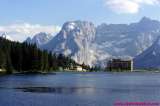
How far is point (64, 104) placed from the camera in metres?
80.1

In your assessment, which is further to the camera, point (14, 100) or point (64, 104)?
point (14, 100)

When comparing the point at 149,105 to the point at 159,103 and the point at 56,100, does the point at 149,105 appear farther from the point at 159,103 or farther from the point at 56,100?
the point at 56,100

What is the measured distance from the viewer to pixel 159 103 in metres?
80.5

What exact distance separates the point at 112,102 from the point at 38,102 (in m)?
13.6

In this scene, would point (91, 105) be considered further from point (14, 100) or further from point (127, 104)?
point (14, 100)

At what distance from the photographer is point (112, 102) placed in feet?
275

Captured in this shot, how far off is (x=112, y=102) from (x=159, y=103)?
872 cm

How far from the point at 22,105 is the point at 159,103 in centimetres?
2401

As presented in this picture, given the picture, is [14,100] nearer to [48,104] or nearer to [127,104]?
[48,104]

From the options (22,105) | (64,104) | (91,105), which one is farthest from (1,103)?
(91,105)

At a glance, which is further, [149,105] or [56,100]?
[56,100]

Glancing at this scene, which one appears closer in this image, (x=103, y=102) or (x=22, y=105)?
(x=22, y=105)

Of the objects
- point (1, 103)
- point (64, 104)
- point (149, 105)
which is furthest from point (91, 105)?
point (1, 103)

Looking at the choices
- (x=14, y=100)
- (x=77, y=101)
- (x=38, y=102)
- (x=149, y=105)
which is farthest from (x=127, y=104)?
(x=14, y=100)
